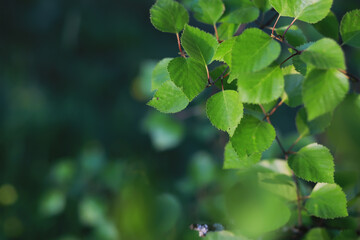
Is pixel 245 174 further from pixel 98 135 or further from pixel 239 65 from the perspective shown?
pixel 98 135

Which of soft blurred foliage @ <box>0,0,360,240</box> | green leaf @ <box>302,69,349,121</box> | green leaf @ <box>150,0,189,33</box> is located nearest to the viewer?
green leaf @ <box>302,69,349,121</box>

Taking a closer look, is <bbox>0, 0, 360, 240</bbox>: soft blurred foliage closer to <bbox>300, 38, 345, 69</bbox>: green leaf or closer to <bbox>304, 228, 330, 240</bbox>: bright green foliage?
<bbox>304, 228, 330, 240</bbox>: bright green foliage

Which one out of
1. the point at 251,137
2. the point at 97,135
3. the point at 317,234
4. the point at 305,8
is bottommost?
the point at 97,135

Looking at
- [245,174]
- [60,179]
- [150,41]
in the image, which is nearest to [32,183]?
[60,179]

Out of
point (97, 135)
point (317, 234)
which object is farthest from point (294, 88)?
point (97, 135)

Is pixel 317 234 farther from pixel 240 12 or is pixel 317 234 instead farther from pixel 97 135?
pixel 97 135

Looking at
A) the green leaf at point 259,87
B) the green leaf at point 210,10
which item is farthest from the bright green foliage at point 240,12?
the green leaf at point 259,87

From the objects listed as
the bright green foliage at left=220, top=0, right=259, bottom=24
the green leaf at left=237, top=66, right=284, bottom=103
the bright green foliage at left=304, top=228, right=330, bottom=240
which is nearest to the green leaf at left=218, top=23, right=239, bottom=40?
the bright green foliage at left=220, top=0, right=259, bottom=24
